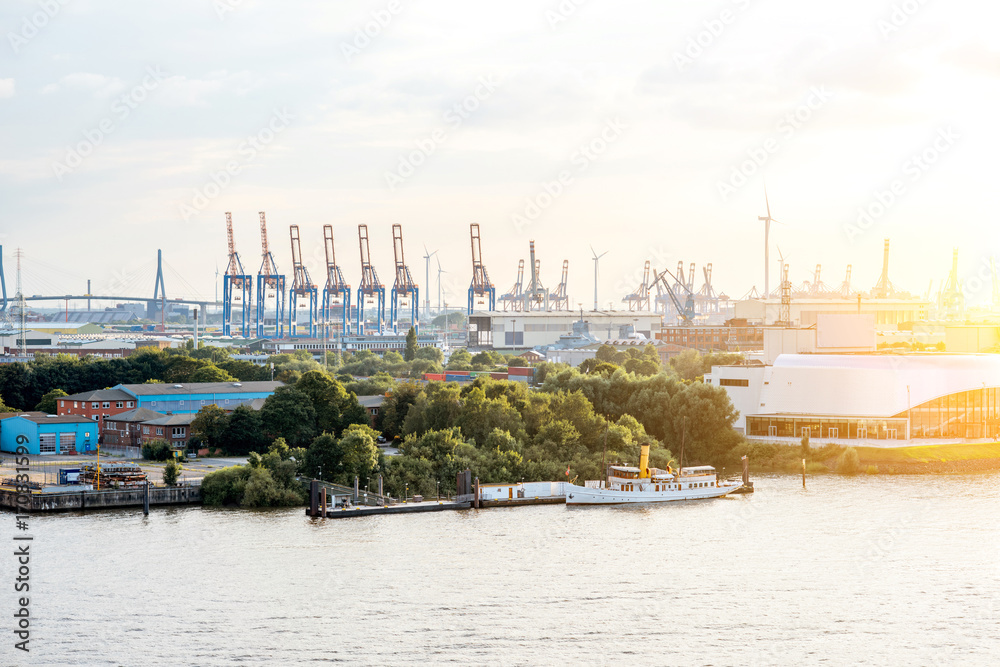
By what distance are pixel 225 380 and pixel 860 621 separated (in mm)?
18251

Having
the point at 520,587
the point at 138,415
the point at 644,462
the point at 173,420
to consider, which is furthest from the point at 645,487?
the point at 138,415

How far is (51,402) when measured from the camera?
23703mm

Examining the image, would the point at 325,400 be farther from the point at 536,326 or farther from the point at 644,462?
the point at 536,326

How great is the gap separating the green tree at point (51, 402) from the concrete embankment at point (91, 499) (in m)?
7.96

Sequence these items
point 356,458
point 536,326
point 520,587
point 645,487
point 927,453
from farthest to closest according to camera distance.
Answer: point 536,326 < point 927,453 < point 645,487 < point 356,458 < point 520,587

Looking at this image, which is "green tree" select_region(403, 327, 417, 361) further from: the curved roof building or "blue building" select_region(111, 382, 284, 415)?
the curved roof building

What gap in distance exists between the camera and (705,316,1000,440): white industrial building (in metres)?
21.7

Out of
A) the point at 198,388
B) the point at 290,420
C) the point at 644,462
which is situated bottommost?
the point at 644,462

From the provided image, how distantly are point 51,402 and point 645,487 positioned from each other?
42.0 ft

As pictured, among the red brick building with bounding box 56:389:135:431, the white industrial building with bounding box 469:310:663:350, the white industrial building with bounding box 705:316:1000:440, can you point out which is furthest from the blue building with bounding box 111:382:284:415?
the white industrial building with bounding box 469:310:663:350

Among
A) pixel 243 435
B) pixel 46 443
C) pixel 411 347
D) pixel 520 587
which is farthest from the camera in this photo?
pixel 411 347

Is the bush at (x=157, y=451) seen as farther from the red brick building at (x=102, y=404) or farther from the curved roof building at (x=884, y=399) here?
the curved roof building at (x=884, y=399)

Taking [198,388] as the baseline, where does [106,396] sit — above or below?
below

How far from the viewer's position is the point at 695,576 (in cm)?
1184
